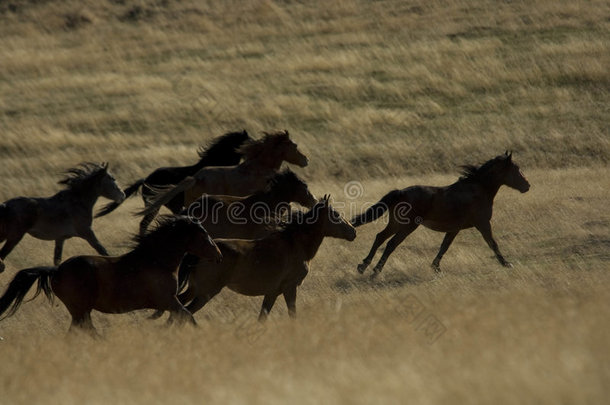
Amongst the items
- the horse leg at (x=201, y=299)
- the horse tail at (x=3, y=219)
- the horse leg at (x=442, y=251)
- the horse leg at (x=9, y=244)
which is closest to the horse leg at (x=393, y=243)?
the horse leg at (x=442, y=251)

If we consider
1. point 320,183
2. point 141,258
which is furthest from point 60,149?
point 141,258

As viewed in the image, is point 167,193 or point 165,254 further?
point 167,193

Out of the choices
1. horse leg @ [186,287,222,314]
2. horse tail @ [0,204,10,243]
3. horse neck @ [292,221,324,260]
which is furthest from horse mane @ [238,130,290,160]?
horse leg @ [186,287,222,314]

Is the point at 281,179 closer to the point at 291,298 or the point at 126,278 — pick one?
the point at 291,298

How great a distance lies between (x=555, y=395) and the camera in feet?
23.8

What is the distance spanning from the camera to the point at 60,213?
1459 centimetres

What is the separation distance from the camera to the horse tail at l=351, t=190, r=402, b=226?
1359 centimetres

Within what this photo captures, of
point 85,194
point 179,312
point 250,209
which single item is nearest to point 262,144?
point 250,209

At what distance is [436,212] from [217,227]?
3094 mm

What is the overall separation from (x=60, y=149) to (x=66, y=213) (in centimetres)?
924

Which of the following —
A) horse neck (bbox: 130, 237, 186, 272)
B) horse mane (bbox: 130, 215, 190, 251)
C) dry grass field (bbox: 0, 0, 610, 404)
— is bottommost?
dry grass field (bbox: 0, 0, 610, 404)

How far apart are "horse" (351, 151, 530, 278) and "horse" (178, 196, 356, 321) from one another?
2444 mm

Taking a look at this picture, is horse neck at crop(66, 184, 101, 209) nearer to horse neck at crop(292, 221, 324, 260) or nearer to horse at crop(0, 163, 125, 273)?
horse at crop(0, 163, 125, 273)

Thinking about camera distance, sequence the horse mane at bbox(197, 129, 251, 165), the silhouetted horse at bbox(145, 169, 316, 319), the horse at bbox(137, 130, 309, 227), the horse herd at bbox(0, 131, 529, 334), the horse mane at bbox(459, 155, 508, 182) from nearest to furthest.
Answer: the horse herd at bbox(0, 131, 529, 334) < the silhouetted horse at bbox(145, 169, 316, 319) < the horse at bbox(137, 130, 309, 227) < the horse mane at bbox(459, 155, 508, 182) < the horse mane at bbox(197, 129, 251, 165)
